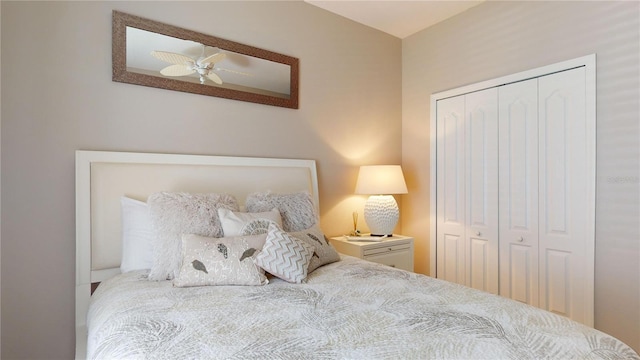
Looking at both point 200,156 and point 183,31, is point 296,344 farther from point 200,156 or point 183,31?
point 183,31

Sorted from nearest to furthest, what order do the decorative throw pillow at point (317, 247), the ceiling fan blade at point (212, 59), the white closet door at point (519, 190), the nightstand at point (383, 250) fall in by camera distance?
the decorative throw pillow at point (317, 247)
the ceiling fan blade at point (212, 59)
the white closet door at point (519, 190)
the nightstand at point (383, 250)

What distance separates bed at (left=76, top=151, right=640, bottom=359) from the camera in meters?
0.97

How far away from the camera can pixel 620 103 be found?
6.98ft

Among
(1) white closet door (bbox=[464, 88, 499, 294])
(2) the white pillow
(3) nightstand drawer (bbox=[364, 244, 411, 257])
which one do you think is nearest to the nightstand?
(3) nightstand drawer (bbox=[364, 244, 411, 257])

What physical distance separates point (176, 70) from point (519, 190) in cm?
261

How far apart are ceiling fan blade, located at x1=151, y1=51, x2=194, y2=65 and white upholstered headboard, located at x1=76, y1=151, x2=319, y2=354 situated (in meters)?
0.61

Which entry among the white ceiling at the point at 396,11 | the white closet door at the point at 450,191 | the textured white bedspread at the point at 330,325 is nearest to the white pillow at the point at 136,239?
the textured white bedspread at the point at 330,325

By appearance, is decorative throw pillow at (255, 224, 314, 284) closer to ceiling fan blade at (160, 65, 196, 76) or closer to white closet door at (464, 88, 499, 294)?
ceiling fan blade at (160, 65, 196, 76)

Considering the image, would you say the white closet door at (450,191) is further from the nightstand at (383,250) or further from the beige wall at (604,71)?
the nightstand at (383,250)

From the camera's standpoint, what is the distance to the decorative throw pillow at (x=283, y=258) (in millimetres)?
1623

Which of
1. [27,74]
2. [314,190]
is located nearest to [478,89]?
[314,190]

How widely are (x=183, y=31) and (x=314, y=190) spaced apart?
1468 millimetres

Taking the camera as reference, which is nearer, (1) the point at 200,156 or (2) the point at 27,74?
(2) the point at 27,74

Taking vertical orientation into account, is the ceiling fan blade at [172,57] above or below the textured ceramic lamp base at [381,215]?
above
